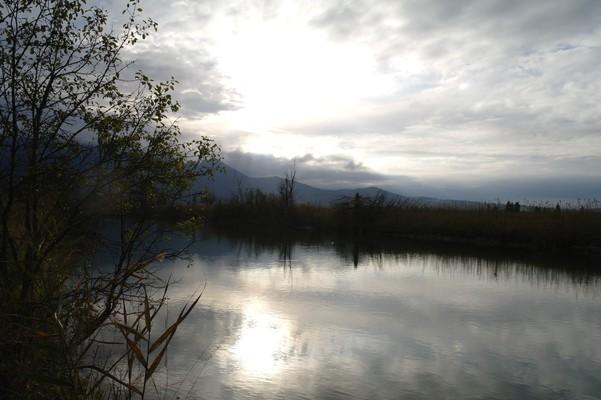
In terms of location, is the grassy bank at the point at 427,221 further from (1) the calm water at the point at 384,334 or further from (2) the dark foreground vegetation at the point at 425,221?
(1) the calm water at the point at 384,334

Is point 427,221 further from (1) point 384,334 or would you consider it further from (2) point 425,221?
(1) point 384,334

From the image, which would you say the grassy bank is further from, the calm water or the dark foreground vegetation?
the calm water

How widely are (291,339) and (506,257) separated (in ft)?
44.7

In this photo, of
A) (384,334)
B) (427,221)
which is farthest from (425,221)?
(384,334)

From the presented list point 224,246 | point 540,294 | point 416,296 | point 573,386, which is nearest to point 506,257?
point 540,294

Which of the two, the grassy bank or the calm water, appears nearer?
the calm water

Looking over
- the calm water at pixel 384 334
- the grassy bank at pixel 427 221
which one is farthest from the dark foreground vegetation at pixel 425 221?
the calm water at pixel 384 334

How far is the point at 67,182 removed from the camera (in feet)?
15.6

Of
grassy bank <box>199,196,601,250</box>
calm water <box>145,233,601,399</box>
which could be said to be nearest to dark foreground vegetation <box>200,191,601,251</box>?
grassy bank <box>199,196,601,250</box>

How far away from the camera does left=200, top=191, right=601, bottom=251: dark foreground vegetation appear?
21375 millimetres

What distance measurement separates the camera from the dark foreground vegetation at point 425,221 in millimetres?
21375

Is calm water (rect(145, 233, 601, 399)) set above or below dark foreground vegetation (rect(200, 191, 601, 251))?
Answer: below

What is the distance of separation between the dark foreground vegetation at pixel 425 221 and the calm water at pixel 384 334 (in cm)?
643

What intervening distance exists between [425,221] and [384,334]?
65.9 feet
